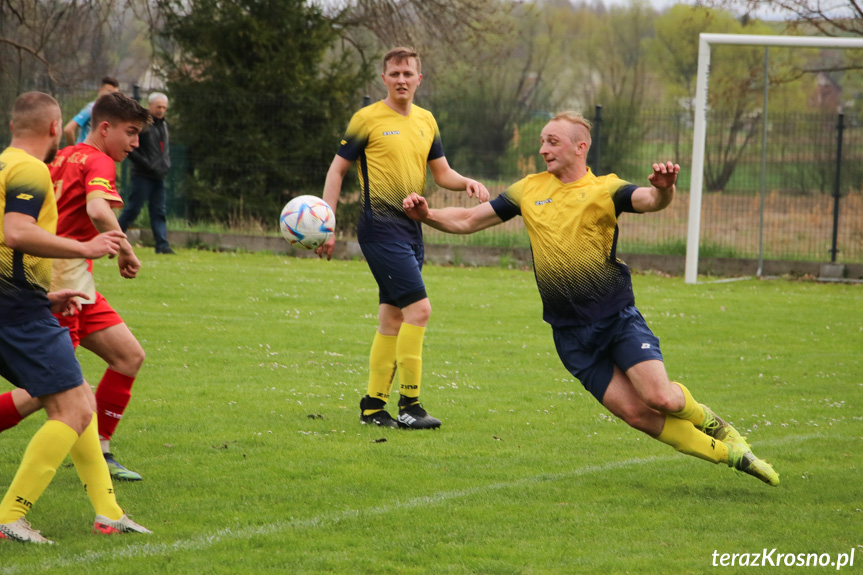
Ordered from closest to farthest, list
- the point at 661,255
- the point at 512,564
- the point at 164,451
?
the point at 512,564 → the point at 164,451 → the point at 661,255

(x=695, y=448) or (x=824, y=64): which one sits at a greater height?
(x=824, y=64)

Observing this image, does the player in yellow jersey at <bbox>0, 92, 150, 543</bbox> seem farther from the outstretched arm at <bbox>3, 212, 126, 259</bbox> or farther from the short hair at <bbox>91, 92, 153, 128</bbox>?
the short hair at <bbox>91, 92, 153, 128</bbox>

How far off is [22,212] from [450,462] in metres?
2.88

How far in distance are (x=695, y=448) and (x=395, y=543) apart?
1827 millimetres

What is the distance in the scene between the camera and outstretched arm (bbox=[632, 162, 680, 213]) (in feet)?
16.3

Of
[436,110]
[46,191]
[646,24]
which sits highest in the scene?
[646,24]

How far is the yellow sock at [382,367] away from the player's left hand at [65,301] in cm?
250

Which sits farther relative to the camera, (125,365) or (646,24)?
(646,24)

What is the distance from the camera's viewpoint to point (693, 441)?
5.32m

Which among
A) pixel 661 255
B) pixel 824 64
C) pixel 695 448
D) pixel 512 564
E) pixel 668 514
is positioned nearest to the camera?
pixel 512 564

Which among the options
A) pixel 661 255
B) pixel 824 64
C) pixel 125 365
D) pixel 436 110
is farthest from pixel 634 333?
pixel 824 64

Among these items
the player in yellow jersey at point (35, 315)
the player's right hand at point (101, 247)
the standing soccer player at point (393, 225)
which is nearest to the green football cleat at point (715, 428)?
the standing soccer player at point (393, 225)

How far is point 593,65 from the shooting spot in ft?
149

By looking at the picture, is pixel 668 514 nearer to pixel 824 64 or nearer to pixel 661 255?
pixel 661 255
